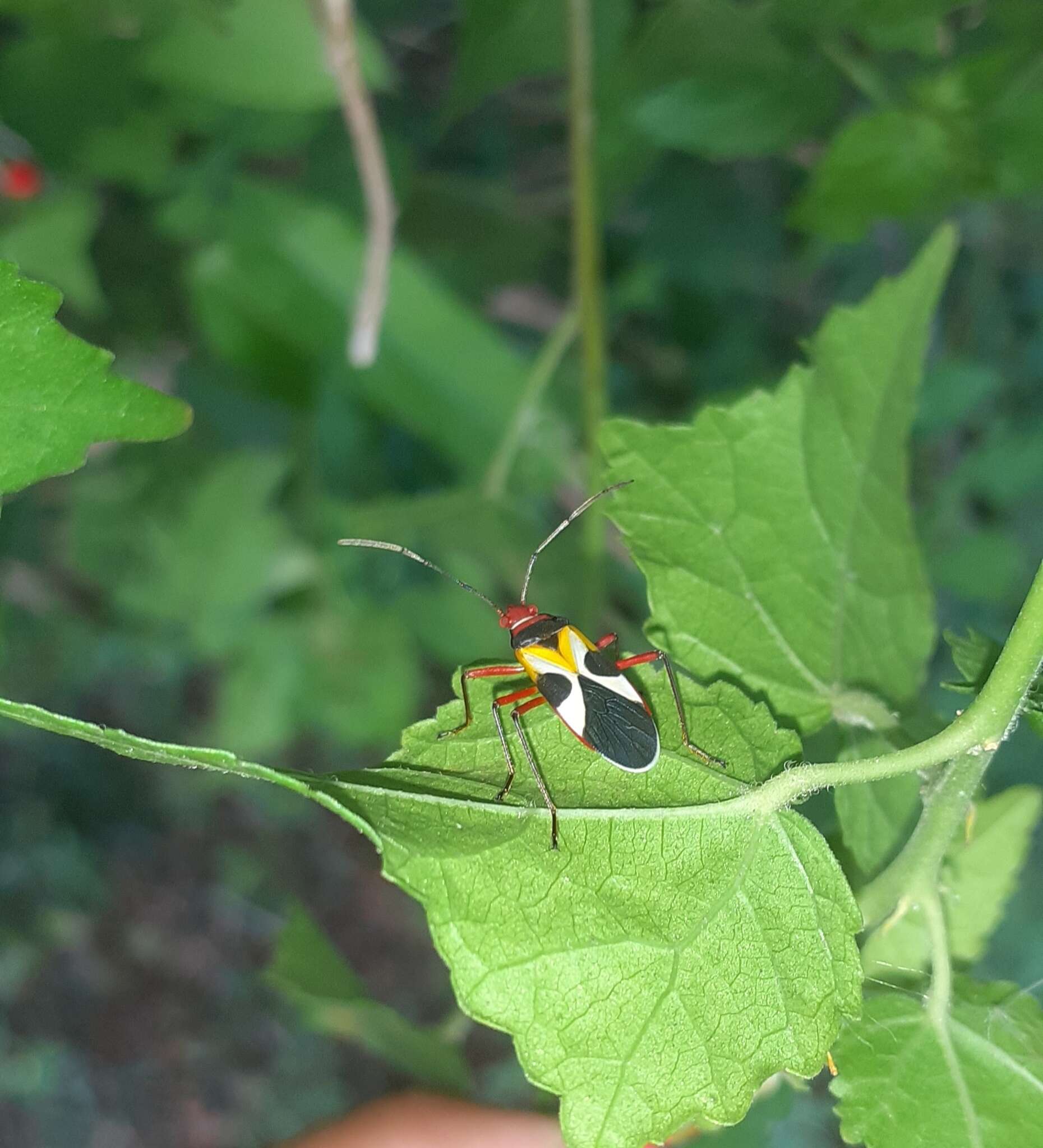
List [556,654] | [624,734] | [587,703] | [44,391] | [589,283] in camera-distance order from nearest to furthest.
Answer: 1. [44,391]
2. [624,734]
3. [587,703]
4. [556,654]
5. [589,283]

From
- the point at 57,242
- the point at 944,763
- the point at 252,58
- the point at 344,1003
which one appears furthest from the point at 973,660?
the point at 57,242

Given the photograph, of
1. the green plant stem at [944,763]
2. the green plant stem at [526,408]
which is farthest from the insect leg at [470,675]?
the green plant stem at [526,408]

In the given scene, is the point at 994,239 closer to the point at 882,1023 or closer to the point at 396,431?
the point at 396,431

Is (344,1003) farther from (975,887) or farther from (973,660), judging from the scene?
(973,660)

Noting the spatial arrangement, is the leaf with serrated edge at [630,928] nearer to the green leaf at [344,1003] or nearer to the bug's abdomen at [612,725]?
the bug's abdomen at [612,725]

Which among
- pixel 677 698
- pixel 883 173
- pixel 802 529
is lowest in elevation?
pixel 677 698

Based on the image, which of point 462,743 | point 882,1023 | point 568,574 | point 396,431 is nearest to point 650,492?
point 462,743
